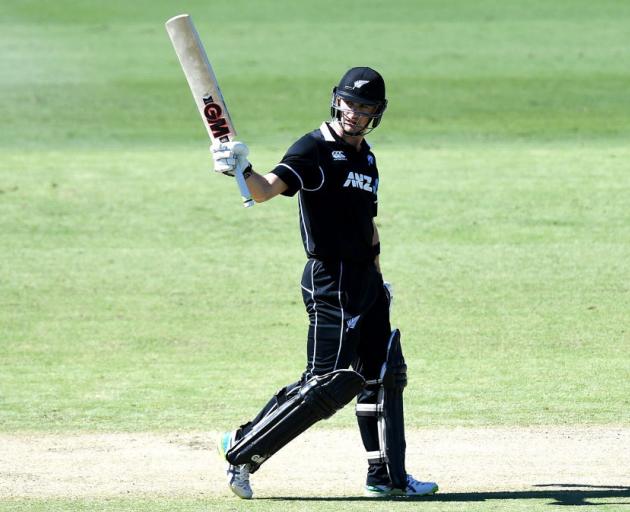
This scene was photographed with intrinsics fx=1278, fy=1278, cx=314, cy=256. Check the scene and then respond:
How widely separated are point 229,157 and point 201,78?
1.38 feet

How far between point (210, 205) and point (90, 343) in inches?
181

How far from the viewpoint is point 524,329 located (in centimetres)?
957

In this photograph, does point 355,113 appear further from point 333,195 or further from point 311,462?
point 311,462

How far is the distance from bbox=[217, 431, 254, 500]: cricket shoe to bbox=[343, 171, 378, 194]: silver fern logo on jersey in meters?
1.28

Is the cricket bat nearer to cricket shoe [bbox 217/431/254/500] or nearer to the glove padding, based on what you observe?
the glove padding

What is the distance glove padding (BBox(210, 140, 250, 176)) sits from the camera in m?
5.50

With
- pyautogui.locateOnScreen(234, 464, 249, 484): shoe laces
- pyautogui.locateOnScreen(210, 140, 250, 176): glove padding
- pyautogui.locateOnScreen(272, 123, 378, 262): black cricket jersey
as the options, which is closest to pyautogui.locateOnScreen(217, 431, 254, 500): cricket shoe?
pyautogui.locateOnScreen(234, 464, 249, 484): shoe laces

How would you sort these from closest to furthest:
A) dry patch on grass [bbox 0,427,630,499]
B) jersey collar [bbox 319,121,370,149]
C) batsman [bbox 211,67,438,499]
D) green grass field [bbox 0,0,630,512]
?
batsman [bbox 211,67,438,499]
jersey collar [bbox 319,121,370,149]
dry patch on grass [bbox 0,427,630,499]
green grass field [bbox 0,0,630,512]

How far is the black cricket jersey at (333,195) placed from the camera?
5730 mm

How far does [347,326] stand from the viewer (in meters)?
5.76

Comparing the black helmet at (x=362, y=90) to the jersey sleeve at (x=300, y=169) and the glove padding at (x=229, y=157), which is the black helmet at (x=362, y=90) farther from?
the glove padding at (x=229, y=157)

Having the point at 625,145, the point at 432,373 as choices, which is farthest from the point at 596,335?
the point at 625,145

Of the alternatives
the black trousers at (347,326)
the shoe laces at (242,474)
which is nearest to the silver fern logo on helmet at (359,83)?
the black trousers at (347,326)

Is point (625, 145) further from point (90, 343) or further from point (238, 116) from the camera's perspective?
point (90, 343)
